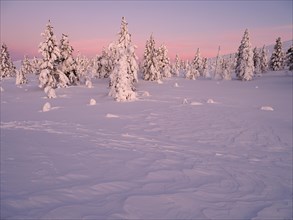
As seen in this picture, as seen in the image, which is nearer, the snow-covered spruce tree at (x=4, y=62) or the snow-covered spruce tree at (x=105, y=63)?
the snow-covered spruce tree at (x=105, y=63)

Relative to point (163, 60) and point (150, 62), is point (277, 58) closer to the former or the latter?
point (163, 60)

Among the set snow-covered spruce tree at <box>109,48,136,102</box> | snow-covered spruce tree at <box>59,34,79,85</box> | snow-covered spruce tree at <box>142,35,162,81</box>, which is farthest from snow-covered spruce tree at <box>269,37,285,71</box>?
snow-covered spruce tree at <box>109,48,136,102</box>

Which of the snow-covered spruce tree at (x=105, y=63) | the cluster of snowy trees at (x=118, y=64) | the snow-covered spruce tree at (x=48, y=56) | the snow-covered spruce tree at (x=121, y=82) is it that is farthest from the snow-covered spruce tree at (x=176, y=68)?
the snow-covered spruce tree at (x=121, y=82)

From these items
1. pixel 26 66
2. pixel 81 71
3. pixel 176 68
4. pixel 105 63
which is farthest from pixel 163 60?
pixel 26 66

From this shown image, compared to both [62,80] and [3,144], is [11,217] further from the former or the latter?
[62,80]

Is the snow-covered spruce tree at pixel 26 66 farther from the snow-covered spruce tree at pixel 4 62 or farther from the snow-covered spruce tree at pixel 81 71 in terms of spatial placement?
the snow-covered spruce tree at pixel 81 71

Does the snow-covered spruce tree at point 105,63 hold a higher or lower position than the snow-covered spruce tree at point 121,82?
higher

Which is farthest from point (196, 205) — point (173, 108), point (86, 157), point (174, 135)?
point (173, 108)

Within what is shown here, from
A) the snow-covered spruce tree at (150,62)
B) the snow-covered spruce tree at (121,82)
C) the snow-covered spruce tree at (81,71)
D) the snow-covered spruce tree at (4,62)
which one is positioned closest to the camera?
the snow-covered spruce tree at (121,82)

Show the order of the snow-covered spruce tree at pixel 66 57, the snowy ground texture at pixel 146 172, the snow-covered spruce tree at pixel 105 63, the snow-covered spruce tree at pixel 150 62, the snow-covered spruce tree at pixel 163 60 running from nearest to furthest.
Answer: the snowy ground texture at pixel 146 172 → the snow-covered spruce tree at pixel 66 57 → the snow-covered spruce tree at pixel 150 62 → the snow-covered spruce tree at pixel 105 63 → the snow-covered spruce tree at pixel 163 60

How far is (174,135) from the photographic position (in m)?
13.8

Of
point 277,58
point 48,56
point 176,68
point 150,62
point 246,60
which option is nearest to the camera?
point 48,56

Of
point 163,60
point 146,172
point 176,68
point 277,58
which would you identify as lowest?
point 146,172

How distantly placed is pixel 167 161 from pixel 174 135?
15.8ft
